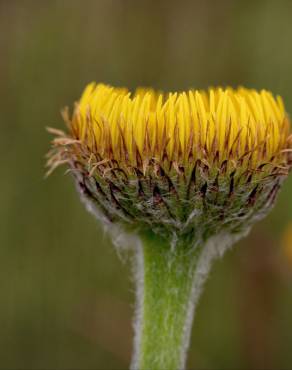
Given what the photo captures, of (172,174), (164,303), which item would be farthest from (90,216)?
(172,174)

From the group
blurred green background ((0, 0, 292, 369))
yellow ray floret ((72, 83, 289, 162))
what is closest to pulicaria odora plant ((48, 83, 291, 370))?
yellow ray floret ((72, 83, 289, 162))

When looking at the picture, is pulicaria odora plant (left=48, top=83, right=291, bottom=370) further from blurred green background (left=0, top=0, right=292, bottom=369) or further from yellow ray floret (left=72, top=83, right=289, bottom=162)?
blurred green background (left=0, top=0, right=292, bottom=369)

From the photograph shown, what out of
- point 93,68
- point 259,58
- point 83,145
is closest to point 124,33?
point 93,68

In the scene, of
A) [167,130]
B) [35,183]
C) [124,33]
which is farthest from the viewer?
[124,33]

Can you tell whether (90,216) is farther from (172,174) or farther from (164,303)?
(172,174)

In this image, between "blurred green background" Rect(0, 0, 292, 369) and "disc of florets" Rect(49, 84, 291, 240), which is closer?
"disc of florets" Rect(49, 84, 291, 240)

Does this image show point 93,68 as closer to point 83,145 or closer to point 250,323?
point 250,323
